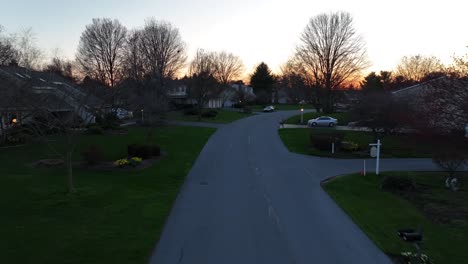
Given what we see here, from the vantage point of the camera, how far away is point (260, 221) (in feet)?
36.2

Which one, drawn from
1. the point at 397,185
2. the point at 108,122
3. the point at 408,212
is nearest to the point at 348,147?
the point at 397,185

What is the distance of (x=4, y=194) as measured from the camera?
13773 millimetres

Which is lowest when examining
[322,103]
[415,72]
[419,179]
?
[419,179]

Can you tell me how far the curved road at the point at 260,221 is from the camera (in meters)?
8.61

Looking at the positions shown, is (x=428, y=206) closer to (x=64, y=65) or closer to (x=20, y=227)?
(x=20, y=227)

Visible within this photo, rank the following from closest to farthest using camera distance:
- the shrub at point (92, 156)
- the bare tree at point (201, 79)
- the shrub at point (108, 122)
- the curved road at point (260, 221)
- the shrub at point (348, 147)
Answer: the curved road at point (260, 221) < the shrub at point (92, 156) < the shrub at point (348, 147) < the shrub at point (108, 122) < the bare tree at point (201, 79)

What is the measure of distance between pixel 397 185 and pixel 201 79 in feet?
158

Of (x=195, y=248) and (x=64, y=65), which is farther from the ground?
(x=64, y=65)

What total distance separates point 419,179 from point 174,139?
21474 mm

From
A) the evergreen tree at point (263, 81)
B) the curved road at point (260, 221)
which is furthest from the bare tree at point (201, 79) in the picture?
the curved road at point (260, 221)

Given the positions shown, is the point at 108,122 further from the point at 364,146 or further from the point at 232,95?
the point at 232,95

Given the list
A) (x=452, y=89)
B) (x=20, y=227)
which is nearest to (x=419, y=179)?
(x=452, y=89)

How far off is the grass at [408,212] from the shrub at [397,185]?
393 mm

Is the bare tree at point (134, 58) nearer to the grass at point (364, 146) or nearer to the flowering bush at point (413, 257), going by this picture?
the grass at point (364, 146)
